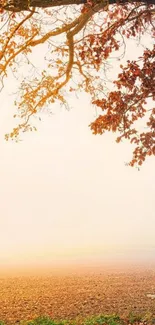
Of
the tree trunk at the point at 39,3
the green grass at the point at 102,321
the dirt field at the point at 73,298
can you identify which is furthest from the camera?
the dirt field at the point at 73,298

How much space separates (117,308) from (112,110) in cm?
628

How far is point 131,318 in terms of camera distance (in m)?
12.5

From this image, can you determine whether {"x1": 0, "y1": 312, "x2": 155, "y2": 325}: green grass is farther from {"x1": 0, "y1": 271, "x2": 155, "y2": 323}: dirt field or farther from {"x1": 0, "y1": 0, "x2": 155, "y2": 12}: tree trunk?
{"x1": 0, "y1": 0, "x2": 155, "y2": 12}: tree trunk

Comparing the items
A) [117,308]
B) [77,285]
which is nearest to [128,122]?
[117,308]

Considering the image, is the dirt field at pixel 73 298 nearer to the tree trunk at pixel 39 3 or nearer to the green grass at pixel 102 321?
the green grass at pixel 102 321

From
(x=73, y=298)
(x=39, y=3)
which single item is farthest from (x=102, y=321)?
(x=39, y=3)

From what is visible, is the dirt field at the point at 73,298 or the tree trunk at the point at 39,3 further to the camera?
the dirt field at the point at 73,298

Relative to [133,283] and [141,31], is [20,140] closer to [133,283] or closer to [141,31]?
[141,31]

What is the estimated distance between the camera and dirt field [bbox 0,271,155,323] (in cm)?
1406

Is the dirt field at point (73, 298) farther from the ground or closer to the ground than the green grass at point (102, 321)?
farther from the ground

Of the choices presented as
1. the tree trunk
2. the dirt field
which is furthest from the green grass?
the tree trunk

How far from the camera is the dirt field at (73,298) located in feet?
46.1

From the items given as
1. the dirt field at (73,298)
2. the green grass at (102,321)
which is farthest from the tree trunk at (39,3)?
the dirt field at (73,298)

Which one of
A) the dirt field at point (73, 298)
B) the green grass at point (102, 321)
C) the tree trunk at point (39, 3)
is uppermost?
the tree trunk at point (39, 3)
